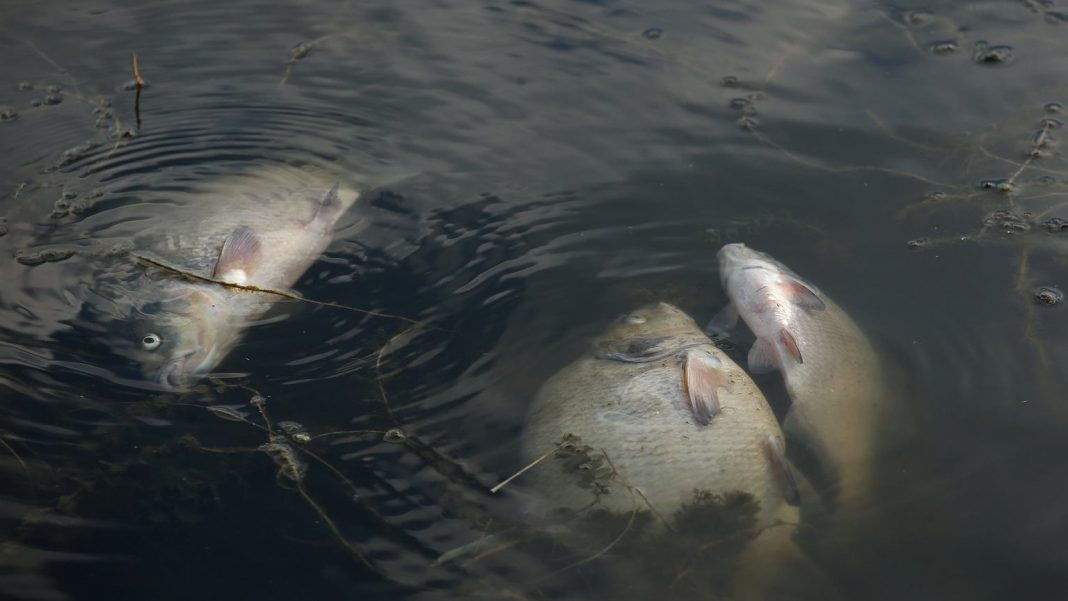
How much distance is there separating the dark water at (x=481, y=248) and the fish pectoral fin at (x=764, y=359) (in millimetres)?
577

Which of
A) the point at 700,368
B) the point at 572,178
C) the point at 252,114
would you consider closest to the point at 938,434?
the point at 700,368

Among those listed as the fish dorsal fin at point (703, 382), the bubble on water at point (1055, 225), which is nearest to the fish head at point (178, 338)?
the fish dorsal fin at point (703, 382)

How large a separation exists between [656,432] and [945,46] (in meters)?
4.37

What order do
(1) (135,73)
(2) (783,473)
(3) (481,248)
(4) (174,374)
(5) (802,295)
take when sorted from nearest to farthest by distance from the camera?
(2) (783,473)
(4) (174,374)
(5) (802,295)
(3) (481,248)
(1) (135,73)

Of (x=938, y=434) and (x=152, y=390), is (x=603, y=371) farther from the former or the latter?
(x=152, y=390)

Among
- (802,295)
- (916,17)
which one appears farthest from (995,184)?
(916,17)

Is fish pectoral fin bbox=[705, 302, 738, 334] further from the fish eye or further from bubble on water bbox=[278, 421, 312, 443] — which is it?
the fish eye

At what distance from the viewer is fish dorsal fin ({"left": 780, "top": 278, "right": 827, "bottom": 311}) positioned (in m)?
4.71

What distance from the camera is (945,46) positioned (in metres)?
6.62

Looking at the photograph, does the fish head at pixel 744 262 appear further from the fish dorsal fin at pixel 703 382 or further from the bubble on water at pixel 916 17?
the bubble on water at pixel 916 17

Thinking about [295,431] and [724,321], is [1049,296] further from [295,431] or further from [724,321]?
[295,431]

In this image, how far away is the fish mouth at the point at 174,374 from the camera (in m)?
4.37

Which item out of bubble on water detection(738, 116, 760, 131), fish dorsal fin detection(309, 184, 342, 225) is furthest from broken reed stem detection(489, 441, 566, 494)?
bubble on water detection(738, 116, 760, 131)

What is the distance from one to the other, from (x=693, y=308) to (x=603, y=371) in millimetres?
1015
